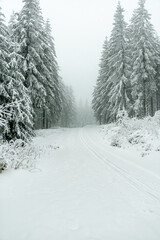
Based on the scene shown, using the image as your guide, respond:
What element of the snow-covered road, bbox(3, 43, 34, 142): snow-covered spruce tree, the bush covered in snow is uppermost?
bbox(3, 43, 34, 142): snow-covered spruce tree

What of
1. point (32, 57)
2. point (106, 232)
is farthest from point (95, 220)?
point (32, 57)

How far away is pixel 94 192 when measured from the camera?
490cm

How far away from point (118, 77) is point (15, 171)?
21.0 m

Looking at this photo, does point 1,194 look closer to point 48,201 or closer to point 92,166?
point 48,201

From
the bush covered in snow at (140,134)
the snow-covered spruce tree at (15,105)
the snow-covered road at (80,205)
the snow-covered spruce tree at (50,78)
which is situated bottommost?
the snow-covered road at (80,205)

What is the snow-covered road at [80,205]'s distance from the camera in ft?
10.1

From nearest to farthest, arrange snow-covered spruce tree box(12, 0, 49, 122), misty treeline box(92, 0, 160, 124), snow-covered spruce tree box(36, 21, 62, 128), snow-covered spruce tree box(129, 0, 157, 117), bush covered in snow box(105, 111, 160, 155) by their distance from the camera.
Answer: bush covered in snow box(105, 111, 160, 155) → snow-covered spruce tree box(12, 0, 49, 122) → snow-covered spruce tree box(36, 21, 62, 128) → snow-covered spruce tree box(129, 0, 157, 117) → misty treeline box(92, 0, 160, 124)

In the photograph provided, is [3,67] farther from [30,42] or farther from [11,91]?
[30,42]

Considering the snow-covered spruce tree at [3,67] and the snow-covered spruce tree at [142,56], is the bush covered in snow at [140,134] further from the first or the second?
the snow-covered spruce tree at [142,56]

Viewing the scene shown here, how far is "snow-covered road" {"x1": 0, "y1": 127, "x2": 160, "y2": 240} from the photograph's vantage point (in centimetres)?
309

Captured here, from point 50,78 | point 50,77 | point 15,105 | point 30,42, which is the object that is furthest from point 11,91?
point 50,78

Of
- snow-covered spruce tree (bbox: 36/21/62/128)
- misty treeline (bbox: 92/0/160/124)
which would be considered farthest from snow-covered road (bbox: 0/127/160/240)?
misty treeline (bbox: 92/0/160/124)

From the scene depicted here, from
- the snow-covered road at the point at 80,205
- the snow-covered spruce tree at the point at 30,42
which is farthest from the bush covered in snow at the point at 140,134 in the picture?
the snow-covered spruce tree at the point at 30,42

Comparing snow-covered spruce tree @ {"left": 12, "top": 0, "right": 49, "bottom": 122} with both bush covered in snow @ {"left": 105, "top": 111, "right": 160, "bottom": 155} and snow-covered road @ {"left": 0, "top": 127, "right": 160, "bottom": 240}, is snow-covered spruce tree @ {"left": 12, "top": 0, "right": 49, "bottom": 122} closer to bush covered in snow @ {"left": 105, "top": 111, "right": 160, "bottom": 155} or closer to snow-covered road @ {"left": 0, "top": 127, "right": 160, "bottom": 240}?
bush covered in snow @ {"left": 105, "top": 111, "right": 160, "bottom": 155}
